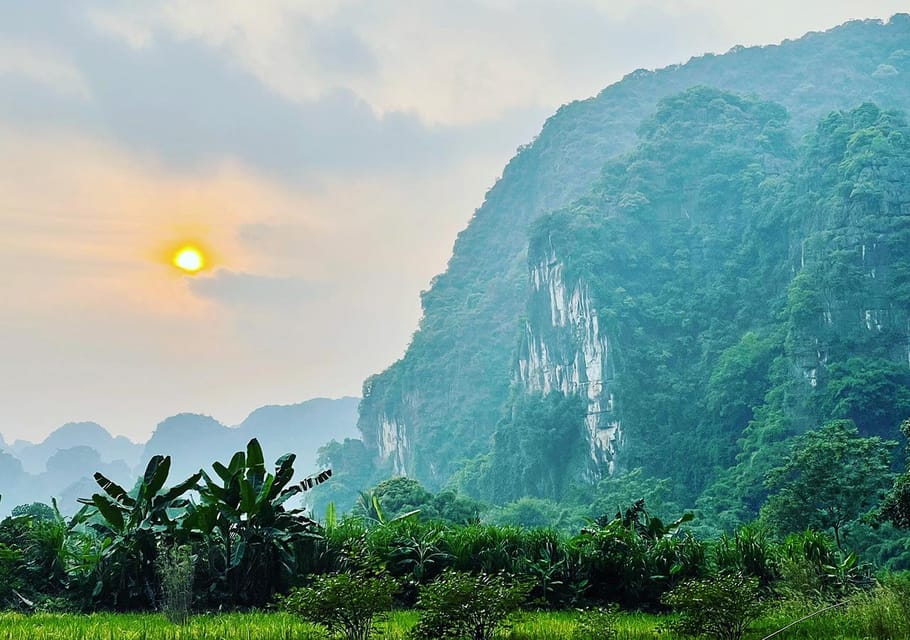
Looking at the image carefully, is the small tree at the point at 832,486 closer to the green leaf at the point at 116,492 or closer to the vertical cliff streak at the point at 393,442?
the green leaf at the point at 116,492

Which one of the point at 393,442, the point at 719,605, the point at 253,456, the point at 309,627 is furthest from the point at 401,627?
the point at 393,442

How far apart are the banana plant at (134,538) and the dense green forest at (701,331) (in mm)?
27795

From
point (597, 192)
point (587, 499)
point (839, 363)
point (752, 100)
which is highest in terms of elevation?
point (752, 100)

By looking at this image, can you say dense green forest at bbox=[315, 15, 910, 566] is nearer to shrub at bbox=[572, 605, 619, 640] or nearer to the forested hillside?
the forested hillside

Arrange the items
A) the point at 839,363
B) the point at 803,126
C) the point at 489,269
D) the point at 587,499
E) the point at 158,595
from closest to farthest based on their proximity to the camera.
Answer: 1. the point at 158,595
2. the point at 839,363
3. the point at 587,499
4. the point at 803,126
5. the point at 489,269

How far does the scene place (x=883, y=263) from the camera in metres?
58.0

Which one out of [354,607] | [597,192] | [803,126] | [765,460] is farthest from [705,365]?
[354,607]

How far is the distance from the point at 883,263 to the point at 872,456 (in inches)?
1189

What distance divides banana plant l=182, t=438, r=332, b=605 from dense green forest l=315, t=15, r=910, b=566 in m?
26.9

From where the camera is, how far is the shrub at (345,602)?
20.7ft

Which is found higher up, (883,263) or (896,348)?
(883,263)

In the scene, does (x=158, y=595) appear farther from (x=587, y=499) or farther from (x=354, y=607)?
(x=587, y=499)

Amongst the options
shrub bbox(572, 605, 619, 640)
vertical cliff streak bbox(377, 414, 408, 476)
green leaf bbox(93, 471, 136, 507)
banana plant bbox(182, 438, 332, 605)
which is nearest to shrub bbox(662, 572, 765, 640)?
shrub bbox(572, 605, 619, 640)

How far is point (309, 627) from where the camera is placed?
7645 millimetres
